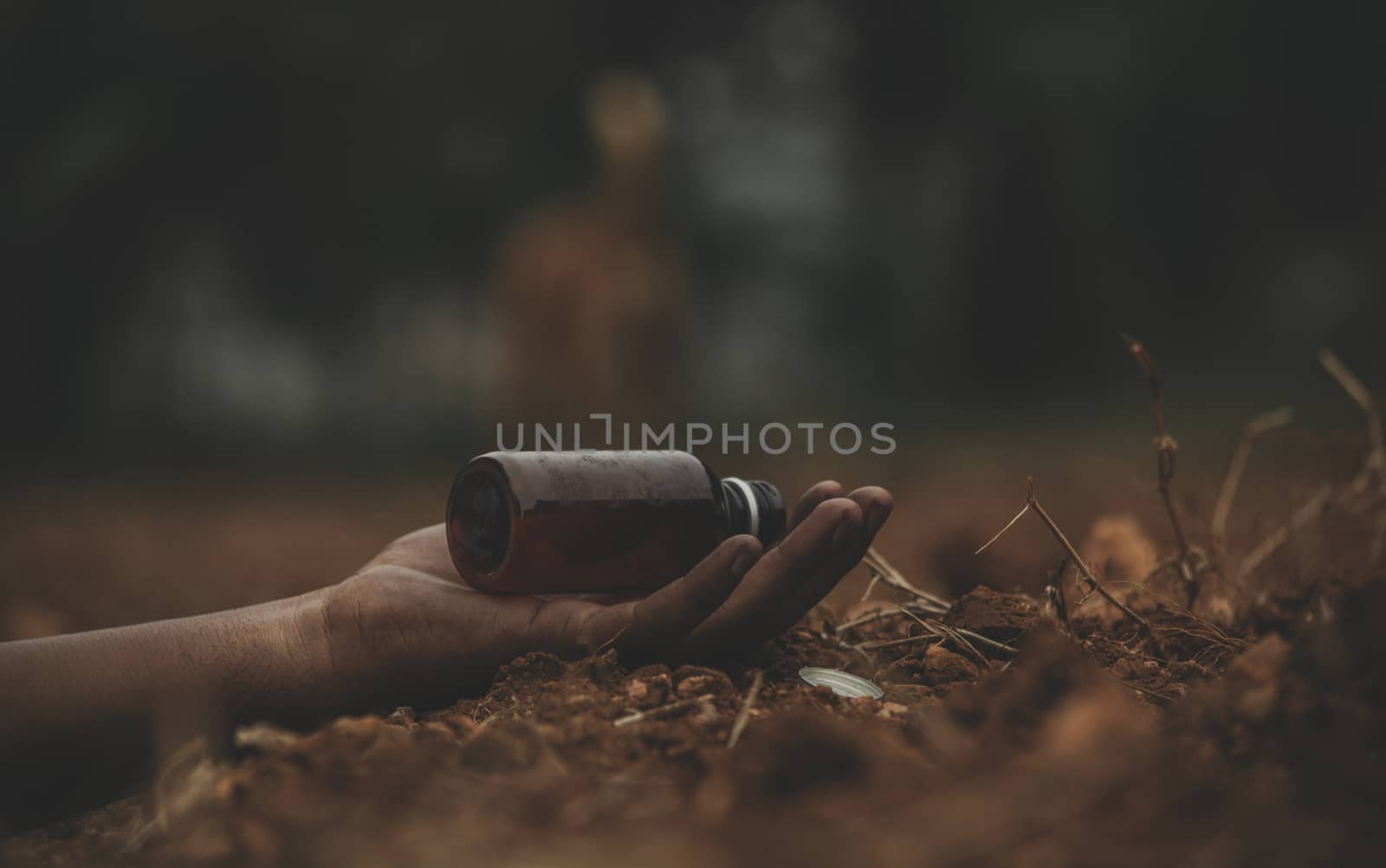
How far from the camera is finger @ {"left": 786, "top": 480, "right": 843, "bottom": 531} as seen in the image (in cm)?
148

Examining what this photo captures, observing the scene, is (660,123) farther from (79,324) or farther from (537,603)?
(537,603)

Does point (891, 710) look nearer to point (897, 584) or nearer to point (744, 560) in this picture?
point (744, 560)

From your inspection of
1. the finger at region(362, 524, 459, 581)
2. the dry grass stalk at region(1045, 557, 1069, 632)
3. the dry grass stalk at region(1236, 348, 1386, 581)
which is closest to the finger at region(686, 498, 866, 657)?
the dry grass stalk at region(1045, 557, 1069, 632)

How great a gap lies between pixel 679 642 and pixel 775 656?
14 cm

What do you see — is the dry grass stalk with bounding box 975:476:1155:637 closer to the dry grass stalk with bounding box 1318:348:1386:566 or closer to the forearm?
the dry grass stalk with bounding box 1318:348:1386:566

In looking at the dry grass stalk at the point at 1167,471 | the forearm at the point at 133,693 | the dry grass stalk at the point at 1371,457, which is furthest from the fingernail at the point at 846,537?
the dry grass stalk at the point at 1371,457

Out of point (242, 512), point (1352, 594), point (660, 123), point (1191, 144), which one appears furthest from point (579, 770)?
point (1191, 144)

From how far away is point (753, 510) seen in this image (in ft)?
4.71

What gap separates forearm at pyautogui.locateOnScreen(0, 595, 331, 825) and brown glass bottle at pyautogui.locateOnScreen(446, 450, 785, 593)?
267mm

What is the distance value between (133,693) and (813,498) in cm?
84

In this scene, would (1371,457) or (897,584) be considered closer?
(897,584)

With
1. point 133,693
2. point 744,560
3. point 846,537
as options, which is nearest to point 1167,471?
point 846,537

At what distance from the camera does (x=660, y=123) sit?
7.25 m

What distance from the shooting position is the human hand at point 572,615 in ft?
4.22
